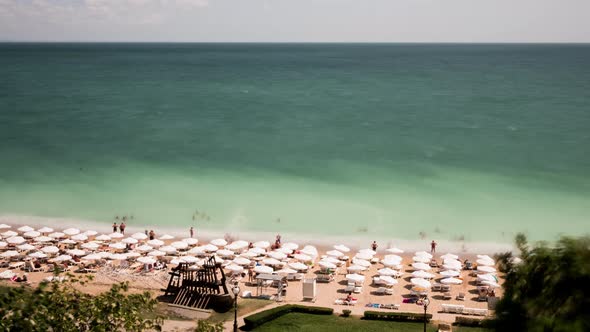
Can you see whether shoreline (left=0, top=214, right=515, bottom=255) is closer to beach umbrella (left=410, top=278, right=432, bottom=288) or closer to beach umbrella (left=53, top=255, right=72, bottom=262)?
beach umbrella (left=53, top=255, right=72, bottom=262)

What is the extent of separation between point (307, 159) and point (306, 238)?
21051 millimetres

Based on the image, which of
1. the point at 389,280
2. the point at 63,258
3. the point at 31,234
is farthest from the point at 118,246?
the point at 389,280

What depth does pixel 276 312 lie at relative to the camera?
25.0m

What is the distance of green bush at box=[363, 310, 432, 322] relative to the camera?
2466 cm

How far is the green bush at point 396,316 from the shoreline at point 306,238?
448 inches

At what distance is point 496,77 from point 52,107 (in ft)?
308

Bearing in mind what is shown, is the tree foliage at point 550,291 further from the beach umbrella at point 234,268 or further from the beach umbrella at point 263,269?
the beach umbrella at point 234,268

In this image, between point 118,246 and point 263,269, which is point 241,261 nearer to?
point 263,269

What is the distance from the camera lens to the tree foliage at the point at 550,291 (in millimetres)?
12922

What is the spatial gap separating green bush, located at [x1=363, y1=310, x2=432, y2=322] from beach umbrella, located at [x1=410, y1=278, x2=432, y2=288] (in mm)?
3389

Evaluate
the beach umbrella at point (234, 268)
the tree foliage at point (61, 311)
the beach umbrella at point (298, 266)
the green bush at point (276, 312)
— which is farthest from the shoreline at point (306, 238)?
the tree foliage at point (61, 311)

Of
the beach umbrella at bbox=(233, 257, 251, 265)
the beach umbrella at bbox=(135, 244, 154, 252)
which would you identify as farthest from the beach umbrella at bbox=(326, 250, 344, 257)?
the beach umbrella at bbox=(135, 244, 154, 252)

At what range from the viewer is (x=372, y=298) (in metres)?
28.5

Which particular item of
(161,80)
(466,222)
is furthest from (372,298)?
(161,80)
